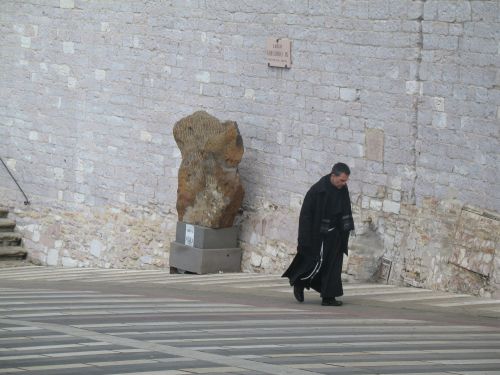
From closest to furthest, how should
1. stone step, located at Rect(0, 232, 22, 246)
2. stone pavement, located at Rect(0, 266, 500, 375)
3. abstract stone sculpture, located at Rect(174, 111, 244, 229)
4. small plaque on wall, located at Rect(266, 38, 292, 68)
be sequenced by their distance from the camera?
stone pavement, located at Rect(0, 266, 500, 375)
small plaque on wall, located at Rect(266, 38, 292, 68)
abstract stone sculpture, located at Rect(174, 111, 244, 229)
stone step, located at Rect(0, 232, 22, 246)

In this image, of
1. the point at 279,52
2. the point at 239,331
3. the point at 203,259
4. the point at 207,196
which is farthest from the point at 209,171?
the point at 239,331

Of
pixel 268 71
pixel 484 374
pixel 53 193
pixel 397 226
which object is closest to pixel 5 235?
pixel 53 193

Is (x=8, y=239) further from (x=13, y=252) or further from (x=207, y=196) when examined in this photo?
(x=207, y=196)

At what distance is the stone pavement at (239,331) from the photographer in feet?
29.2

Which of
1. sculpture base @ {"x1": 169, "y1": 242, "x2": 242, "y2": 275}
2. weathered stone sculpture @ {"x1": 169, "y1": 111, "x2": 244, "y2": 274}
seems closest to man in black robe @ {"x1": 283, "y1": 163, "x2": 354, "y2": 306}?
weathered stone sculpture @ {"x1": 169, "y1": 111, "x2": 244, "y2": 274}

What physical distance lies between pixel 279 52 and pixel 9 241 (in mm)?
7527

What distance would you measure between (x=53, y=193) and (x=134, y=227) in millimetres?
2439

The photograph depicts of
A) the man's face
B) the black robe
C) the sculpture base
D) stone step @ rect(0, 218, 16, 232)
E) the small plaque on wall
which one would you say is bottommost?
stone step @ rect(0, 218, 16, 232)

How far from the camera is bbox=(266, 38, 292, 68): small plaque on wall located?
1619cm

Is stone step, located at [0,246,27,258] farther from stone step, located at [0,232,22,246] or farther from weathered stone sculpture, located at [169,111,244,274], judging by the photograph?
weathered stone sculpture, located at [169,111,244,274]

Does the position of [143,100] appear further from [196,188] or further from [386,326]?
[386,326]

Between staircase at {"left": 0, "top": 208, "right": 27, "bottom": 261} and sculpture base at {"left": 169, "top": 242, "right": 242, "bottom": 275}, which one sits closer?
sculpture base at {"left": 169, "top": 242, "right": 242, "bottom": 275}

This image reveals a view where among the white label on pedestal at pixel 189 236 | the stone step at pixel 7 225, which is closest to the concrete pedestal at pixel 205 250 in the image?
the white label on pedestal at pixel 189 236

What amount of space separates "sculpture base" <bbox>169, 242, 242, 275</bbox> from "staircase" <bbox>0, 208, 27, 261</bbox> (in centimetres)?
512
